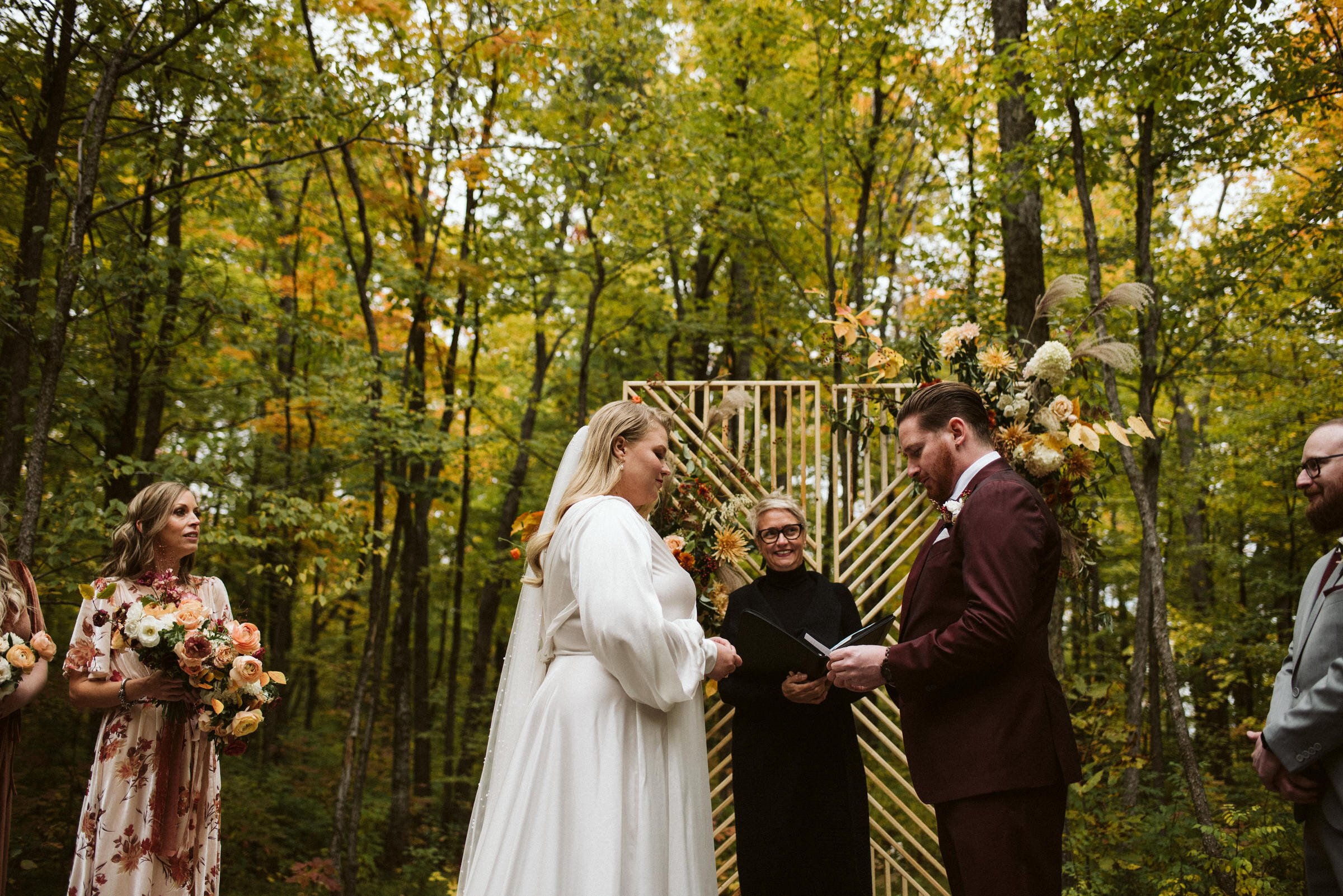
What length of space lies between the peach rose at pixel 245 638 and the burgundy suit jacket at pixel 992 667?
1.99 metres

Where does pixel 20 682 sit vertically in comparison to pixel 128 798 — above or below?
above

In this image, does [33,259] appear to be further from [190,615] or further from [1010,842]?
[1010,842]

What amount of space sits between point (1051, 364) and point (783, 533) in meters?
1.15

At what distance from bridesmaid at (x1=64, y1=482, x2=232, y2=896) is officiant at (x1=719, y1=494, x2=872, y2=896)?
183cm

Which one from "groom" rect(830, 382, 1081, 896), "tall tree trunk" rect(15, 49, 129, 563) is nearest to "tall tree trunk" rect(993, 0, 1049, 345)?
"groom" rect(830, 382, 1081, 896)

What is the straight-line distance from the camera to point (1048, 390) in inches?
136

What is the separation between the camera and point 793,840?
3.11 metres

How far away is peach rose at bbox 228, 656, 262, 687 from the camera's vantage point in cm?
286

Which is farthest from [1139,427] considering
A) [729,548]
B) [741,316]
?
[741,316]

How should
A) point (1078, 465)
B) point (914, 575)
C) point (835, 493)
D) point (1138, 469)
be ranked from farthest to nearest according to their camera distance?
point (1138, 469)
point (835, 493)
point (1078, 465)
point (914, 575)

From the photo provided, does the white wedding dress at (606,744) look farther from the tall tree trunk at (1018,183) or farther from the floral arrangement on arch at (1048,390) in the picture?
the tall tree trunk at (1018,183)

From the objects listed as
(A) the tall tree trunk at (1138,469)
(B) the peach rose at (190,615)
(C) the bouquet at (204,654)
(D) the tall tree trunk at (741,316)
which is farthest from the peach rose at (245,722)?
(D) the tall tree trunk at (741,316)

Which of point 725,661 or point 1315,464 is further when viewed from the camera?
point 725,661

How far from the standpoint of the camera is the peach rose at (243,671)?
2859 mm
